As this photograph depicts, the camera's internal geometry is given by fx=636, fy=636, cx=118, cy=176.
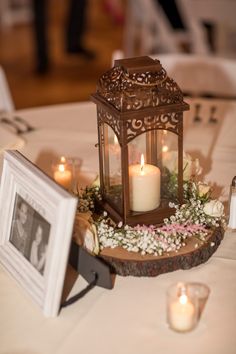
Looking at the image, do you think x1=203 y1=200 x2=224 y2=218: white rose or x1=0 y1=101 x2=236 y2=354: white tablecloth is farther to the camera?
x1=203 y1=200 x2=224 y2=218: white rose

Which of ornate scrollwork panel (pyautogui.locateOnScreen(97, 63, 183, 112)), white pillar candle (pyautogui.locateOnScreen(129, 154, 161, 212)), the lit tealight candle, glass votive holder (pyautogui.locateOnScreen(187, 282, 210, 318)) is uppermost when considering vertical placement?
ornate scrollwork panel (pyautogui.locateOnScreen(97, 63, 183, 112))

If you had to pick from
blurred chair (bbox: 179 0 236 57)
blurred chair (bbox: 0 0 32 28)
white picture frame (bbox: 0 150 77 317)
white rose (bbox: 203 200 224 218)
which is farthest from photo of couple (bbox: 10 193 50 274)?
blurred chair (bbox: 0 0 32 28)

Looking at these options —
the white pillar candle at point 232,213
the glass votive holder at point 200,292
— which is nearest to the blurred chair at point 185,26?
the white pillar candle at point 232,213

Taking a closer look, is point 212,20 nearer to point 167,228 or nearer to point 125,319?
point 167,228

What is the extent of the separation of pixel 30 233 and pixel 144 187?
0.24 meters

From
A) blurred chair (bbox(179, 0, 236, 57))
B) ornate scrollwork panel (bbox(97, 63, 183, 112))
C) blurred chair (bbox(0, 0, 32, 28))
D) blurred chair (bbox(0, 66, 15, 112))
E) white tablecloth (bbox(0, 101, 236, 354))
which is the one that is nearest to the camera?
white tablecloth (bbox(0, 101, 236, 354))

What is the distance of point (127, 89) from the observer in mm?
1167

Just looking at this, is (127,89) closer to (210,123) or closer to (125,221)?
(125,221)

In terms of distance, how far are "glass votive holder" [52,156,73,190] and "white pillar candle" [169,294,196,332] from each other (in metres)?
0.54

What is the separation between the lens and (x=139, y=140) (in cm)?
137

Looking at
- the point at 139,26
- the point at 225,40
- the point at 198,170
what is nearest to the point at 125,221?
the point at 198,170

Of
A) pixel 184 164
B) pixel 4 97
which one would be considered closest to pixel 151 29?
pixel 4 97

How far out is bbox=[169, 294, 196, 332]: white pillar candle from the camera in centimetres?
103

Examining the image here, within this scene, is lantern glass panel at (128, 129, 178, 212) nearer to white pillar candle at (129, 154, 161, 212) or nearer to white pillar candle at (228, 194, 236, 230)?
white pillar candle at (129, 154, 161, 212)
